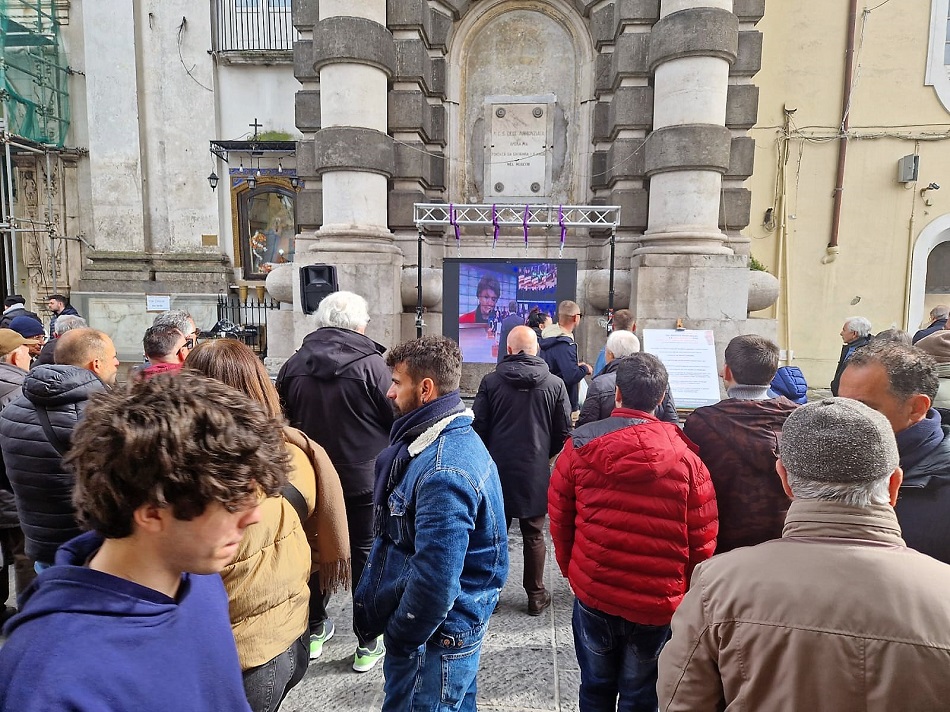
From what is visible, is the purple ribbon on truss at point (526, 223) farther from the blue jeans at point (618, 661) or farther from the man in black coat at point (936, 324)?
the blue jeans at point (618, 661)

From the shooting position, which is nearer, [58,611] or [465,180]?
[58,611]

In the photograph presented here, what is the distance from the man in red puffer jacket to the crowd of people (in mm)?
10

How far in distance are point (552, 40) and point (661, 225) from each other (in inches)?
138

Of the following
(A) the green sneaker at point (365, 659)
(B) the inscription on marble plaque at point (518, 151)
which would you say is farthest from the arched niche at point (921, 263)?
(A) the green sneaker at point (365, 659)

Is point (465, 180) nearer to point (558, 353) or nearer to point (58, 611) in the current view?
point (558, 353)

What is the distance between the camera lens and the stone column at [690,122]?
6828mm

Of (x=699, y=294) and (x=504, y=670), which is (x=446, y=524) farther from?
(x=699, y=294)

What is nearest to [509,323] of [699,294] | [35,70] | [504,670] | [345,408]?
[699,294]

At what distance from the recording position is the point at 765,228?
10.0 meters

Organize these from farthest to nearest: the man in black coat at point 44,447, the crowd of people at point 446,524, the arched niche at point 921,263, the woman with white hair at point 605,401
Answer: the arched niche at point 921,263, the woman with white hair at point 605,401, the man in black coat at point 44,447, the crowd of people at point 446,524

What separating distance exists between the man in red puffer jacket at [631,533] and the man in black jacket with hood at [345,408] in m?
1.30

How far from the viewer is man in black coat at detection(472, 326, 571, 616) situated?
3.45m

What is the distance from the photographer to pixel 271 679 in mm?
1568

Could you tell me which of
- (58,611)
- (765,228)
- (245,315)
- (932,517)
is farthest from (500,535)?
(245,315)
